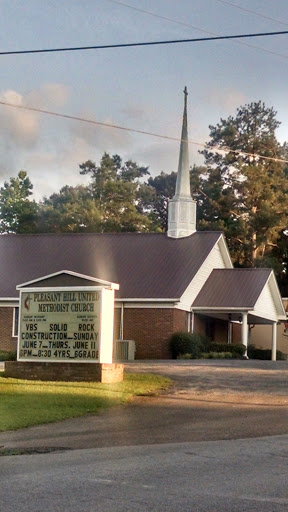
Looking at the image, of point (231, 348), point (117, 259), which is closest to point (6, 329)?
point (117, 259)

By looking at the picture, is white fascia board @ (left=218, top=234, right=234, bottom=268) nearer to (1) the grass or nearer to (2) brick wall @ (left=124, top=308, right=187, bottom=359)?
(2) brick wall @ (left=124, top=308, right=187, bottom=359)

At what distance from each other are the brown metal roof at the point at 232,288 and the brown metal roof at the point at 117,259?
1433mm

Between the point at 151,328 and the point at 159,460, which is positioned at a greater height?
the point at 151,328

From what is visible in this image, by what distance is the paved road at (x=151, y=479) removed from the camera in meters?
8.47

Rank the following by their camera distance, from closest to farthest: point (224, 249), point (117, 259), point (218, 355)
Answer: point (218, 355)
point (117, 259)
point (224, 249)

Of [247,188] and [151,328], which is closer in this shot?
[151,328]

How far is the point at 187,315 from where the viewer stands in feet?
139

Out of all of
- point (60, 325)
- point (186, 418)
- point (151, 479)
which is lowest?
point (151, 479)

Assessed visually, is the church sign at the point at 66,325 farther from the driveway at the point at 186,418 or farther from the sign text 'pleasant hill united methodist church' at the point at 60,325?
the driveway at the point at 186,418

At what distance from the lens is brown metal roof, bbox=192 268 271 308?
4238 cm

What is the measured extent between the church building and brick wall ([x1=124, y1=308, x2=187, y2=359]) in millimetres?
46

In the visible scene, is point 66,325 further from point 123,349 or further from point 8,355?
point 123,349

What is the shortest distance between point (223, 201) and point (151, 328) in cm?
Answer: 3215

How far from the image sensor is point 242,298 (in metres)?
42.7
